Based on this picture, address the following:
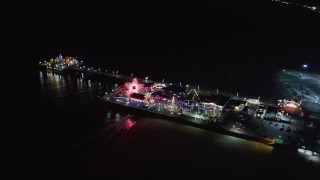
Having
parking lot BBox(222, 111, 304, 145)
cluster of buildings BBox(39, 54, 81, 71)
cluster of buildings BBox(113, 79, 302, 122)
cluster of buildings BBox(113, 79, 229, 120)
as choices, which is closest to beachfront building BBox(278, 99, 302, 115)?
cluster of buildings BBox(113, 79, 302, 122)

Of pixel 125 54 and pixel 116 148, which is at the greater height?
pixel 125 54

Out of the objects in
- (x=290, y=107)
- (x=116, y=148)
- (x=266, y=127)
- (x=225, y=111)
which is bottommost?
(x=116, y=148)

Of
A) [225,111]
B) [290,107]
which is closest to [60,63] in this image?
[225,111]

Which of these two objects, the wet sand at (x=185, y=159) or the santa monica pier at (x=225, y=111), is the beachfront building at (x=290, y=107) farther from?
the wet sand at (x=185, y=159)

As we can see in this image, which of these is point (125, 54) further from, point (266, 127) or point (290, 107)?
point (266, 127)

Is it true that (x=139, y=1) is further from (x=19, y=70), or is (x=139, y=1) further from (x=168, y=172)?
(x=168, y=172)

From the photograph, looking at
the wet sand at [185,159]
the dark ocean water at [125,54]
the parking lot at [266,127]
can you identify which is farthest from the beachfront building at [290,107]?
the wet sand at [185,159]

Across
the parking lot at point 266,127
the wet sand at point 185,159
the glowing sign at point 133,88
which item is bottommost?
the wet sand at point 185,159

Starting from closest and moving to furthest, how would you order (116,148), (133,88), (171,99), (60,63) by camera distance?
(116,148)
(171,99)
(133,88)
(60,63)

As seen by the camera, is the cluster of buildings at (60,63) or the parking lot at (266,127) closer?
the parking lot at (266,127)
